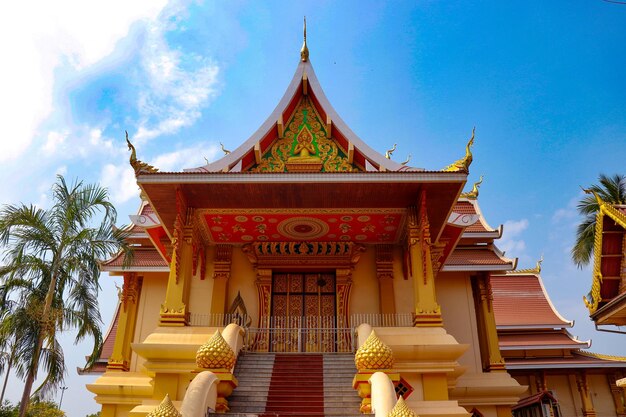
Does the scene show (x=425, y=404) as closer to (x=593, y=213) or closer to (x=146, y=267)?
(x=146, y=267)

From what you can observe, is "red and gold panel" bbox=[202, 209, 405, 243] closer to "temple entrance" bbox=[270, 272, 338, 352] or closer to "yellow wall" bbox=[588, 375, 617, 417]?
"temple entrance" bbox=[270, 272, 338, 352]

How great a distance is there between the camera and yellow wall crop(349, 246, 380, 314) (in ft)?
39.6

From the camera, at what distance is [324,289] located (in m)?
12.3

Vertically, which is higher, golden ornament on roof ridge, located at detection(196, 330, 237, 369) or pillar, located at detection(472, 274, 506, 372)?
pillar, located at detection(472, 274, 506, 372)

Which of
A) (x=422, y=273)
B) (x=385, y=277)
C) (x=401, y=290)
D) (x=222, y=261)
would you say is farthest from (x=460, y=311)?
(x=222, y=261)

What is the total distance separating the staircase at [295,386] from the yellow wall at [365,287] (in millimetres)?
2739

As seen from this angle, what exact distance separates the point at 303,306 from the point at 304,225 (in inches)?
77.1

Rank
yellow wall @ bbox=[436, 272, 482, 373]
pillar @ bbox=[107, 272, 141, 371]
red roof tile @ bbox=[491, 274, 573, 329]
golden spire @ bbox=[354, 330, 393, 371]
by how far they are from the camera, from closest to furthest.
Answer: golden spire @ bbox=[354, 330, 393, 371] < pillar @ bbox=[107, 272, 141, 371] < yellow wall @ bbox=[436, 272, 482, 373] < red roof tile @ bbox=[491, 274, 573, 329]

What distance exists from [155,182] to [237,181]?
1.54m

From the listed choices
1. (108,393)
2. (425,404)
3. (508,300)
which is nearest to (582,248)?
(508,300)

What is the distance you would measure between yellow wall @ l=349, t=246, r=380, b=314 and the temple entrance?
1.56 ft

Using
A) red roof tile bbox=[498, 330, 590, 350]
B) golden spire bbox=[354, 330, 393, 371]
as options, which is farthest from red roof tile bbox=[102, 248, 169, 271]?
red roof tile bbox=[498, 330, 590, 350]

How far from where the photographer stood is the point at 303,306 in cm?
1212

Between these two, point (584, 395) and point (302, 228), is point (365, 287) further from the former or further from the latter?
point (584, 395)
